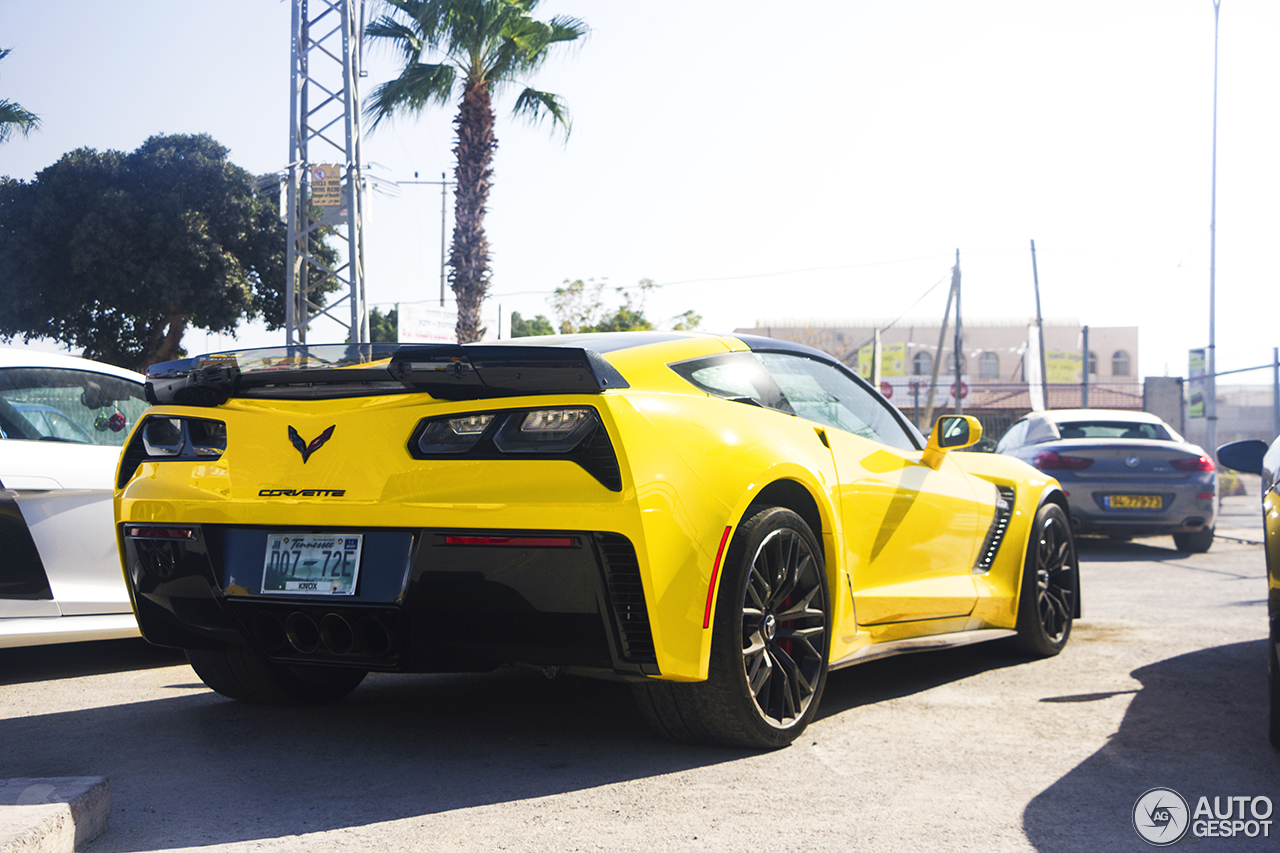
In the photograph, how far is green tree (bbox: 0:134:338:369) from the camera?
29359mm

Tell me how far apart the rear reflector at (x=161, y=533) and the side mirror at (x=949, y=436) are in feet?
9.44

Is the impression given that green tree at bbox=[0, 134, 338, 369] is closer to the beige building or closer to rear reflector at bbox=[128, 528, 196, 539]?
the beige building

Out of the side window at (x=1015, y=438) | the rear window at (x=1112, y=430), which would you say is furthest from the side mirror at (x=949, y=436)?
the side window at (x=1015, y=438)

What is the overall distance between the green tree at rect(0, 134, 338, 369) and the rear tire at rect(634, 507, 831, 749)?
94.6ft

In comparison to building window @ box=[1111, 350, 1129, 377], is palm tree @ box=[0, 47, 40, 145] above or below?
above

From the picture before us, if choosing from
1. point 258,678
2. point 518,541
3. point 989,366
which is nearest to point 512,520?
point 518,541

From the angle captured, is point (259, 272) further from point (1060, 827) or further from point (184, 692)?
point (1060, 827)

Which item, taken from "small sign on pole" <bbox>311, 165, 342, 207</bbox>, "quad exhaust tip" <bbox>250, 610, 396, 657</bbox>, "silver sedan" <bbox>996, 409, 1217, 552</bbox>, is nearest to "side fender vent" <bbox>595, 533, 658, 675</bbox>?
"quad exhaust tip" <bbox>250, 610, 396, 657</bbox>

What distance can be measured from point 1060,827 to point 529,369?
177 centimetres

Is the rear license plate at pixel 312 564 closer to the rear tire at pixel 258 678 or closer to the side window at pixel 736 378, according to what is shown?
the rear tire at pixel 258 678

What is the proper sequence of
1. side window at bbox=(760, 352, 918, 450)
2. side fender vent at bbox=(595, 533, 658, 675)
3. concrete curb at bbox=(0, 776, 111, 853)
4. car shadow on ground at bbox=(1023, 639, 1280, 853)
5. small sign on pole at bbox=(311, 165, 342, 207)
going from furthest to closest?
small sign on pole at bbox=(311, 165, 342, 207), side window at bbox=(760, 352, 918, 450), side fender vent at bbox=(595, 533, 658, 675), car shadow on ground at bbox=(1023, 639, 1280, 853), concrete curb at bbox=(0, 776, 111, 853)

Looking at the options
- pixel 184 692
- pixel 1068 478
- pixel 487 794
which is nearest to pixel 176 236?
pixel 1068 478

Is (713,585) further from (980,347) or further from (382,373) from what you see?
(980,347)

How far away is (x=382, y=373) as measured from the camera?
10.4ft
